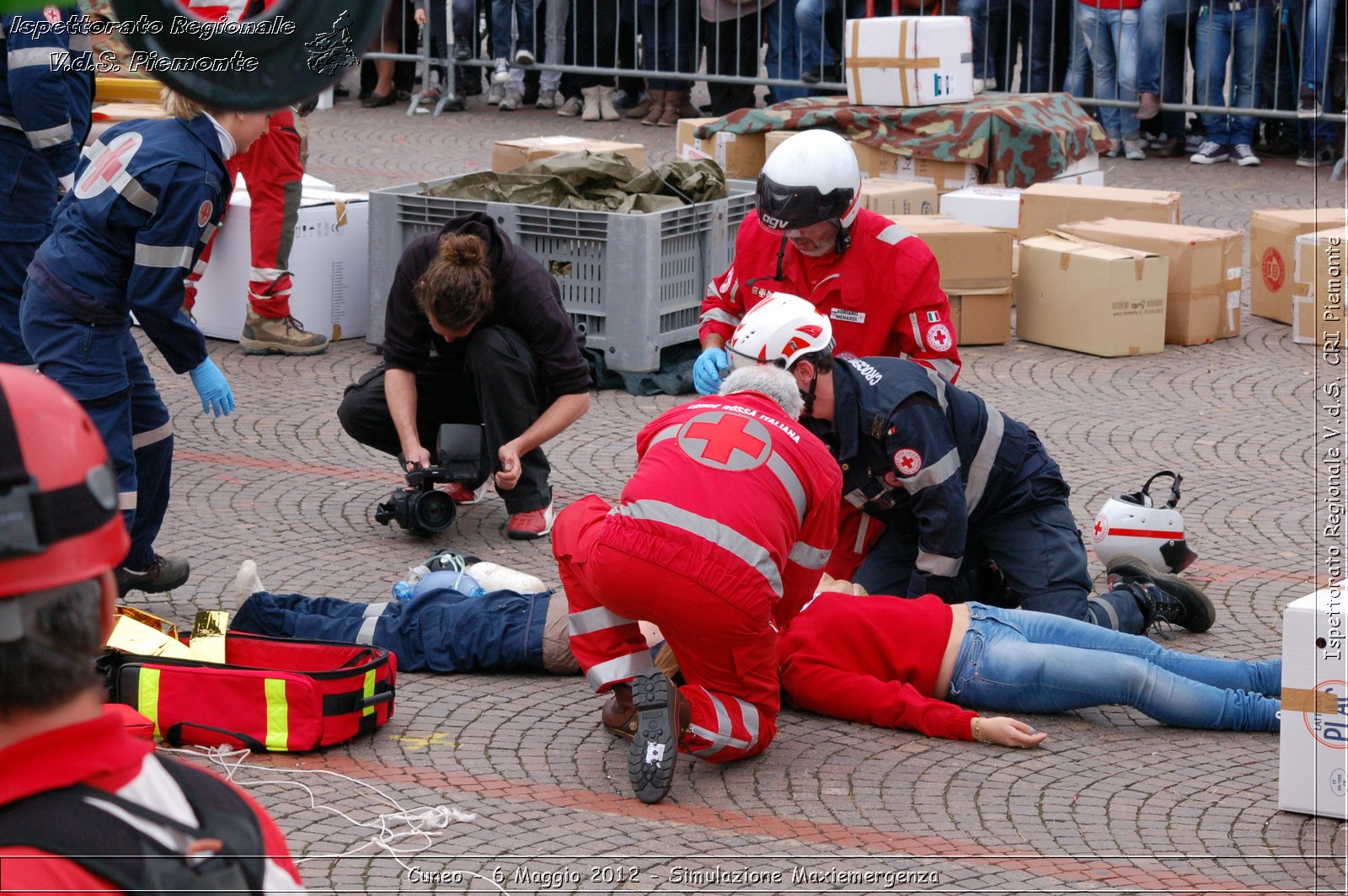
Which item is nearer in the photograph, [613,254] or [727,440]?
[727,440]

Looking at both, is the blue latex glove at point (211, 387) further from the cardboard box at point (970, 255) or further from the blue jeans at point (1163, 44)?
the blue jeans at point (1163, 44)

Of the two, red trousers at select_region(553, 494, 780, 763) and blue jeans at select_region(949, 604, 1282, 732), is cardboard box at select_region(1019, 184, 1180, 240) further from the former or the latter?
red trousers at select_region(553, 494, 780, 763)

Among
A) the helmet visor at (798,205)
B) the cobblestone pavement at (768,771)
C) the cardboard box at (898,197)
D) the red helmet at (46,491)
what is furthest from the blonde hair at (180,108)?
the cardboard box at (898,197)

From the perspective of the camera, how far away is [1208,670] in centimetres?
466

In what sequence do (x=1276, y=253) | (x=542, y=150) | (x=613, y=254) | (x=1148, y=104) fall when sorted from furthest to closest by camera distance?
(x=1148, y=104)
(x=542, y=150)
(x=1276, y=253)
(x=613, y=254)

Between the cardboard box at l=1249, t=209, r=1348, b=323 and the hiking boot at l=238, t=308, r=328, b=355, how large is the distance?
5.25 meters

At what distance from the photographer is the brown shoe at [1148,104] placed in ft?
43.2

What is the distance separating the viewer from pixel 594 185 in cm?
834

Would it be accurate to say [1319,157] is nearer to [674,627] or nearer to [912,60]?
[912,60]

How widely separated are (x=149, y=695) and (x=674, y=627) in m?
1.38

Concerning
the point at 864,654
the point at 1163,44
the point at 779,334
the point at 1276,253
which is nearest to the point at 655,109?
the point at 1163,44

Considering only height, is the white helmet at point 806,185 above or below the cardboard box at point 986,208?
above

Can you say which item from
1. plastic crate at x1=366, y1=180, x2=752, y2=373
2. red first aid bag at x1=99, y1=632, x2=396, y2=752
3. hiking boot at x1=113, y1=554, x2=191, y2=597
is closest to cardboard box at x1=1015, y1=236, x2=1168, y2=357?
plastic crate at x1=366, y1=180, x2=752, y2=373

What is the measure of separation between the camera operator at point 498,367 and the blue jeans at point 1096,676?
2.14 metres
